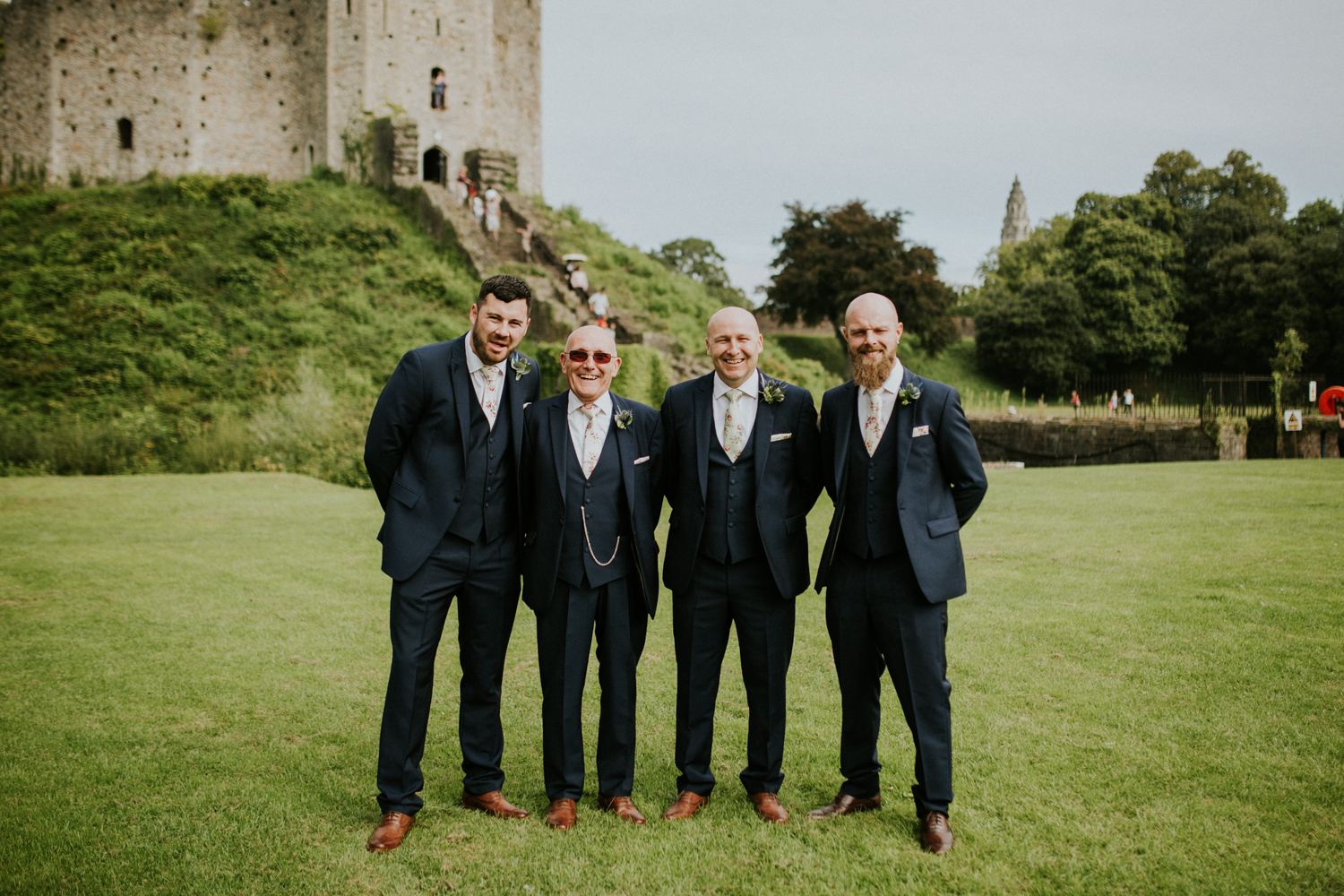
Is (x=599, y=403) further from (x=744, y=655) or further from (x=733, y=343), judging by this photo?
(x=744, y=655)

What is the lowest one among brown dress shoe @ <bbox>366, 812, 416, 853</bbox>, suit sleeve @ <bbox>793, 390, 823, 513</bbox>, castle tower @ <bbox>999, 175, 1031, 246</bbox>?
brown dress shoe @ <bbox>366, 812, 416, 853</bbox>

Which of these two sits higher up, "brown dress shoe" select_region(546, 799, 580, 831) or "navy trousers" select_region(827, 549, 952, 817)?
"navy trousers" select_region(827, 549, 952, 817)

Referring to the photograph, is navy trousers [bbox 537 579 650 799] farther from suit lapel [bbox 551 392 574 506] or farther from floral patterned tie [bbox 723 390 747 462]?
floral patterned tie [bbox 723 390 747 462]

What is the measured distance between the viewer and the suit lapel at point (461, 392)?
372 centimetres

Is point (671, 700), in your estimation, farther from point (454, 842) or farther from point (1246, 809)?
point (1246, 809)

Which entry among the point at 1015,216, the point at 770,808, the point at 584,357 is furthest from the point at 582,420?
the point at 1015,216

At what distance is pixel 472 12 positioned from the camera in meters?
28.6

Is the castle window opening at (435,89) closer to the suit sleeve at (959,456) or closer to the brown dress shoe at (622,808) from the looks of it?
the suit sleeve at (959,456)

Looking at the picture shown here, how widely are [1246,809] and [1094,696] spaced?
1.34 metres

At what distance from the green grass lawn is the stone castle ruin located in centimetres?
2279

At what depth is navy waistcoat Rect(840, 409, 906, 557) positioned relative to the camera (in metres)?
3.67

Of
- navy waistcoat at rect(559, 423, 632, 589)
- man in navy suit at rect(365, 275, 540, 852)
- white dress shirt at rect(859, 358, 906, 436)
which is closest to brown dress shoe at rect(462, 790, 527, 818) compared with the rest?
man in navy suit at rect(365, 275, 540, 852)

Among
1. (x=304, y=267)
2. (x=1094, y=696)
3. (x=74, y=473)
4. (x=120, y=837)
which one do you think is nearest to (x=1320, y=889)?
(x=1094, y=696)

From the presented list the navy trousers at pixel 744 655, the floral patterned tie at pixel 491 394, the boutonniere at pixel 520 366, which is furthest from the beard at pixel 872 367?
the floral patterned tie at pixel 491 394
